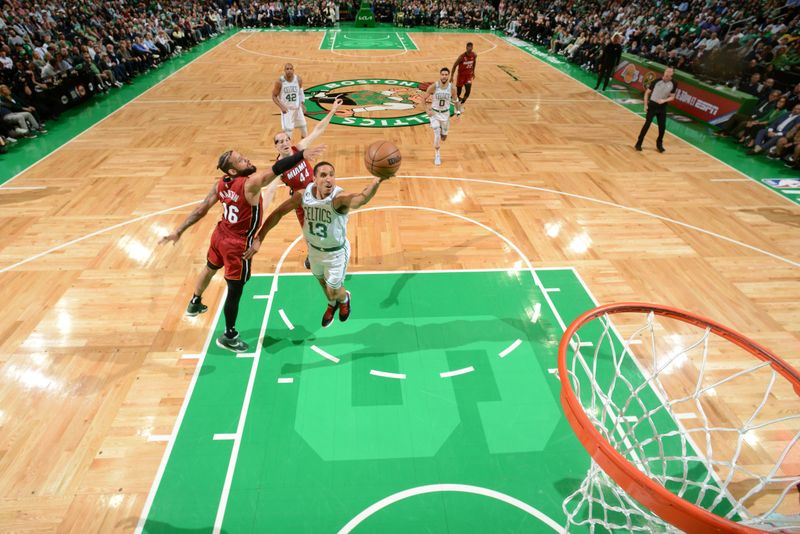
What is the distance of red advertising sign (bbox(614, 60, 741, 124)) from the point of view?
39.5ft

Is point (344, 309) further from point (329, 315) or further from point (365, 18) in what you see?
point (365, 18)

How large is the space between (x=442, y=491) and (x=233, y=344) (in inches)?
105

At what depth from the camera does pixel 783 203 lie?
851 cm

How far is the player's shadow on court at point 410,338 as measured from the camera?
5191 mm

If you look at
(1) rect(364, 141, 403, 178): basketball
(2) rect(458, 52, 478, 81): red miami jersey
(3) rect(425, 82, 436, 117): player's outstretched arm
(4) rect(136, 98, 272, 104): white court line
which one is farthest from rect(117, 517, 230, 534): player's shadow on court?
(4) rect(136, 98, 272, 104): white court line

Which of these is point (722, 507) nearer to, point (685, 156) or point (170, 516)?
point (170, 516)

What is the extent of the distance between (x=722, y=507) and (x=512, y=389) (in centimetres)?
188

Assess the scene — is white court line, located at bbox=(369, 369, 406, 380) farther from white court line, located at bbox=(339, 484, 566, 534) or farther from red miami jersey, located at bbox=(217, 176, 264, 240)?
red miami jersey, located at bbox=(217, 176, 264, 240)

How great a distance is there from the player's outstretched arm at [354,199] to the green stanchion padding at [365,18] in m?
28.4

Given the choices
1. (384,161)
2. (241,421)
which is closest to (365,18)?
(384,161)

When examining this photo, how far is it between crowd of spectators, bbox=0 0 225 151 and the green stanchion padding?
824 cm

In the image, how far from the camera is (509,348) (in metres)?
5.27

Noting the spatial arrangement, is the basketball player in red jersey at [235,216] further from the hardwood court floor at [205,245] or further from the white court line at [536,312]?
the white court line at [536,312]

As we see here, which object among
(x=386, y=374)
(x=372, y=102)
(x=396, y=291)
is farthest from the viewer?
(x=372, y=102)
